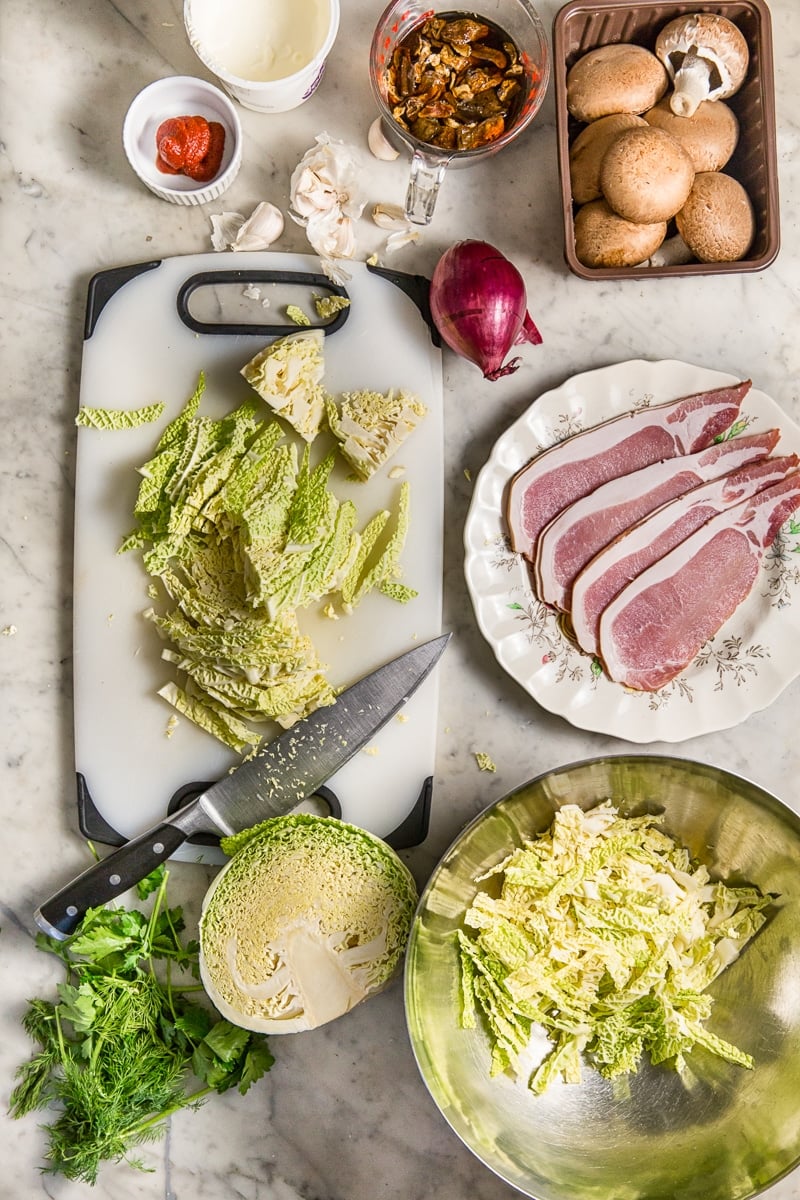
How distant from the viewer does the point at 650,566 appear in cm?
150

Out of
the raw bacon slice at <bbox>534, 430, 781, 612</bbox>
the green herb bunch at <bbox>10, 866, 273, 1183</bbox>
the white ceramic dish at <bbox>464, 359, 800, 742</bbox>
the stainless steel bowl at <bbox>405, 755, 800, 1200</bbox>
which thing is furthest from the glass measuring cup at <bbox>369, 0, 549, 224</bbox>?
the green herb bunch at <bbox>10, 866, 273, 1183</bbox>

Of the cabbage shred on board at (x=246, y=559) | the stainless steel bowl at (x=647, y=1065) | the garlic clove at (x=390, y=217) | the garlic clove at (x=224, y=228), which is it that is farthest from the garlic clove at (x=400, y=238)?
the stainless steel bowl at (x=647, y=1065)

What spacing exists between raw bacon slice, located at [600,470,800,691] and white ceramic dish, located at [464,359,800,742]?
0.11 ft

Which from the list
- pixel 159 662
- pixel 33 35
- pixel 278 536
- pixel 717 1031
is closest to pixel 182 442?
pixel 278 536

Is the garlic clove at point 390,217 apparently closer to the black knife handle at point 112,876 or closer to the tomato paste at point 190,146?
the tomato paste at point 190,146

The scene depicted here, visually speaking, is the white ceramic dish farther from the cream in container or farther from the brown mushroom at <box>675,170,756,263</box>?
the cream in container

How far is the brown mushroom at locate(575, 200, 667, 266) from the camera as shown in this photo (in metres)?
1.39

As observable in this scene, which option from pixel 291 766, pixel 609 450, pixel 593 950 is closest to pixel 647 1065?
pixel 593 950

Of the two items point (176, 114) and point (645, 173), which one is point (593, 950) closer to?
point (645, 173)

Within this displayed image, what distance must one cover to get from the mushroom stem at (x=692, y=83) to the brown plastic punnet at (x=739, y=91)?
0.24 ft

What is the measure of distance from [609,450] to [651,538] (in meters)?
0.15

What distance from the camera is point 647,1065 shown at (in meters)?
1.42

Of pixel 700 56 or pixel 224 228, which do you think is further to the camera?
pixel 224 228

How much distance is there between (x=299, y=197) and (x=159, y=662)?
0.74m
